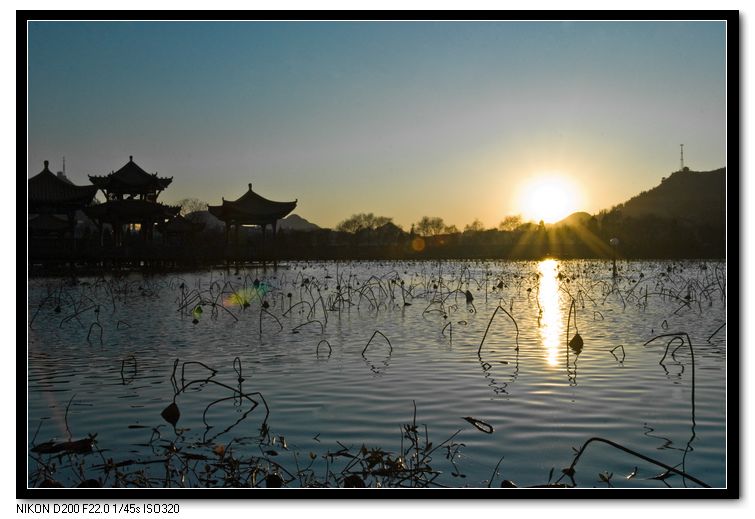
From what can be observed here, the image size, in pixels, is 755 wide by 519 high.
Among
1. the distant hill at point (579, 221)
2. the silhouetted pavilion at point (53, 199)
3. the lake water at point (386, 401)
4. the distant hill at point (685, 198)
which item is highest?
the distant hill at point (685, 198)

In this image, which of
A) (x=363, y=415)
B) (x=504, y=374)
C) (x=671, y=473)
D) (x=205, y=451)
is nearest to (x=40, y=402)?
(x=205, y=451)

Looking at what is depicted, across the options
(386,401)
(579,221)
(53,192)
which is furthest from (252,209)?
(579,221)

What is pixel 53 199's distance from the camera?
3897cm

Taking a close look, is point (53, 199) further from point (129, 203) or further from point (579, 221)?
point (579, 221)

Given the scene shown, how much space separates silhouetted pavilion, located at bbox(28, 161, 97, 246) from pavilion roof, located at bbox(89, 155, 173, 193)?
180cm

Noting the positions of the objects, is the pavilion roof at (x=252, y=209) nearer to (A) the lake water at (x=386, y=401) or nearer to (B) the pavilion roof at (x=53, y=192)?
(B) the pavilion roof at (x=53, y=192)

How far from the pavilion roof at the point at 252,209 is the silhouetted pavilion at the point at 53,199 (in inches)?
408

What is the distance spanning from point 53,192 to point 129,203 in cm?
436

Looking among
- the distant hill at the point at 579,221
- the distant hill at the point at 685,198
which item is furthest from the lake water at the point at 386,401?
the distant hill at the point at 685,198

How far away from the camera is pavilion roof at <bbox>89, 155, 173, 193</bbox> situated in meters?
43.2

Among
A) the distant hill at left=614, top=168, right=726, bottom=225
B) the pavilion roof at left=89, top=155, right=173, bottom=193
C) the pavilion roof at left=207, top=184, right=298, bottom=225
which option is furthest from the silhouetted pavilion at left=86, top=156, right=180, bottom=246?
the distant hill at left=614, top=168, right=726, bottom=225

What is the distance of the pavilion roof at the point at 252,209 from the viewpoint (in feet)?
163

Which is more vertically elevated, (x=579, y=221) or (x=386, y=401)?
(x=579, y=221)

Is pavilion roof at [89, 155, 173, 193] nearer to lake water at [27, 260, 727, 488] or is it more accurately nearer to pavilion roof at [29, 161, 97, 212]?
pavilion roof at [29, 161, 97, 212]
